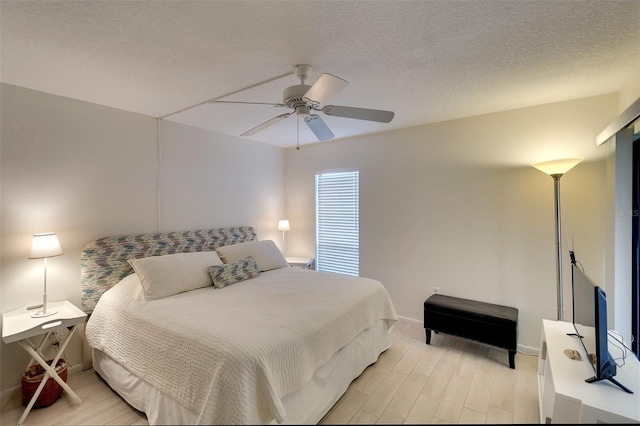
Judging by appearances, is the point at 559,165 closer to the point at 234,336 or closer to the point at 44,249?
the point at 234,336

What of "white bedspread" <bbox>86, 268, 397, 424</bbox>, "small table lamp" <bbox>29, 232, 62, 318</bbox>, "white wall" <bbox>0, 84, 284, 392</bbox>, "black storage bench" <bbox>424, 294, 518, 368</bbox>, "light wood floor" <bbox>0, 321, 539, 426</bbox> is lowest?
"light wood floor" <bbox>0, 321, 539, 426</bbox>

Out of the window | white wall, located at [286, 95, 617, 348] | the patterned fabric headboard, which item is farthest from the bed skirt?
the window

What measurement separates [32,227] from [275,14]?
2.61 meters

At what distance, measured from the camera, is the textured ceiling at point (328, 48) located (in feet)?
4.56

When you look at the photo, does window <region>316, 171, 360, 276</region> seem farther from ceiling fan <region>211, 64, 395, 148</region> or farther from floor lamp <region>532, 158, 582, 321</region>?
floor lamp <region>532, 158, 582, 321</region>

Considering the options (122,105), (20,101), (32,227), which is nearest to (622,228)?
(122,105)

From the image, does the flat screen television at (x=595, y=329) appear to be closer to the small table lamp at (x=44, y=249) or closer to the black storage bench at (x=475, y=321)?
Answer: the black storage bench at (x=475, y=321)

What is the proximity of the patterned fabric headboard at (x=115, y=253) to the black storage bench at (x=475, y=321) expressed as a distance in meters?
2.85

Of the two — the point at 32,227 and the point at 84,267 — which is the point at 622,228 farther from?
the point at 32,227

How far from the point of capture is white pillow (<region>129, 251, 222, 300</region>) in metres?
2.34

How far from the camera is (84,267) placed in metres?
2.46

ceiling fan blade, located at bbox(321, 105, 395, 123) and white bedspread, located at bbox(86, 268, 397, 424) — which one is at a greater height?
ceiling fan blade, located at bbox(321, 105, 395, 123)

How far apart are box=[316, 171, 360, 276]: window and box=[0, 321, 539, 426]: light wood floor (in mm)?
1546

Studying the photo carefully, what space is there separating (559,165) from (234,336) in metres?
2.89
